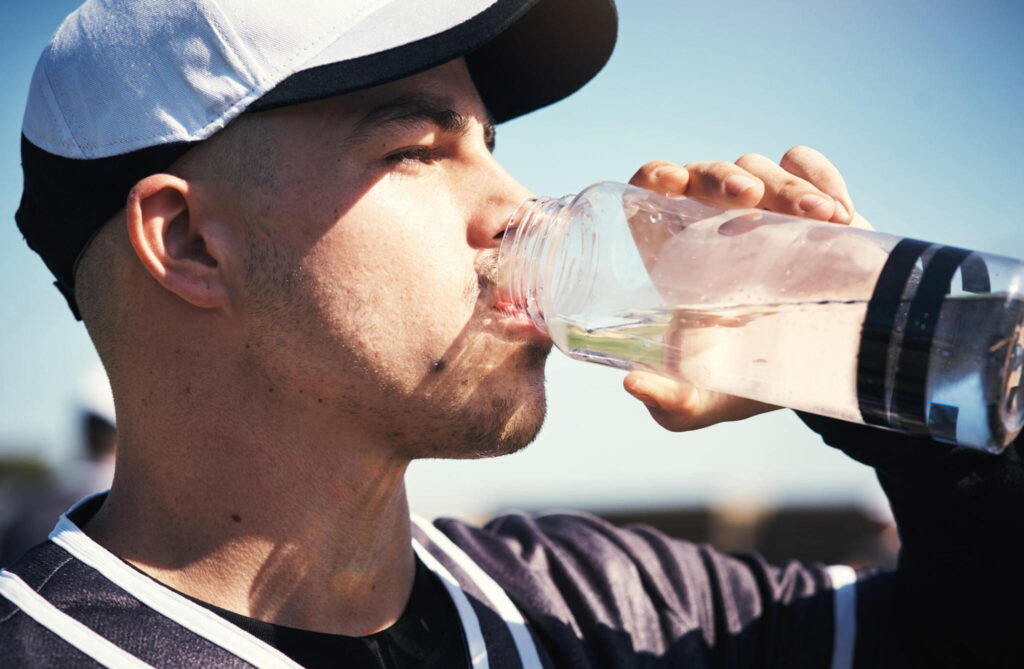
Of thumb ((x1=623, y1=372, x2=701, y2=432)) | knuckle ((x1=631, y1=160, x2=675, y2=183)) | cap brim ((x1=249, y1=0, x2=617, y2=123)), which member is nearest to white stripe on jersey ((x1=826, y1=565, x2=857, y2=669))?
thumb ((x1=623, y1=372, x2=701, y2=432))

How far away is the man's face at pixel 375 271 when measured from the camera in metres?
1.75

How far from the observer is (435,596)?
2.03 m

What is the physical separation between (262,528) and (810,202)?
1250 mm

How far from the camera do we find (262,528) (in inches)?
71.2

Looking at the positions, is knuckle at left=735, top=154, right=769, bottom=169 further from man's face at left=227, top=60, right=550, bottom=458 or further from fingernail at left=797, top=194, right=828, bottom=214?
man's face at left=227, top=60, right=550, bottom=458

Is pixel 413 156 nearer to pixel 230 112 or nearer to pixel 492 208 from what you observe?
pixel 492 208

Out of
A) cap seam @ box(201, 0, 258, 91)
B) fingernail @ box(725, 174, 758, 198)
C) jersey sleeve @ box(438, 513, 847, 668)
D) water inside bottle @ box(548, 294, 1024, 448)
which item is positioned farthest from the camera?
jersey sleeve @ box(438, 513, 847, 668)

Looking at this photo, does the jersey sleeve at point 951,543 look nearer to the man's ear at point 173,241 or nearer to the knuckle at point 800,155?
the knuckle at point 800,155

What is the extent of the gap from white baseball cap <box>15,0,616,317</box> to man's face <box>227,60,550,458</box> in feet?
0.34

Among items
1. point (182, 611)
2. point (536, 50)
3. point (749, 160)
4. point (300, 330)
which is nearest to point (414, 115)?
point (300, 330)

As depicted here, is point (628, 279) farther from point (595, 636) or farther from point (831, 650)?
point (831, 650)

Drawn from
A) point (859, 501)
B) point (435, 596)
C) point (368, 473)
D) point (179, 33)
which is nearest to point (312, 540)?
point (368, 473)

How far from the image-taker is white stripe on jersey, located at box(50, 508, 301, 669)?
163 centimetres

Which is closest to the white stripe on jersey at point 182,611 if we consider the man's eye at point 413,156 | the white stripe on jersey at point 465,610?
the white stripe on jersey at point 465,610
